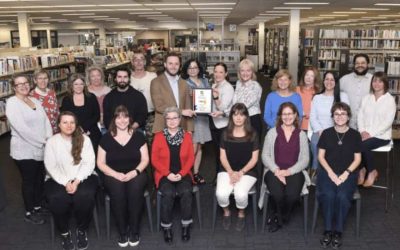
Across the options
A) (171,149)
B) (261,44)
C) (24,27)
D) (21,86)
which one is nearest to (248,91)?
(171,149)

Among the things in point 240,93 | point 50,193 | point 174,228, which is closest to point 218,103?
point 240,93

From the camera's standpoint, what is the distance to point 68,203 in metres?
3.48

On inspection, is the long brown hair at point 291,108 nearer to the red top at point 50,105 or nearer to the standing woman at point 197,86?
the standing woman at point 197,86

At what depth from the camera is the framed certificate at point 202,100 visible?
4.30 m

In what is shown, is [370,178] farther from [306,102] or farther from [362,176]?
[306,102]

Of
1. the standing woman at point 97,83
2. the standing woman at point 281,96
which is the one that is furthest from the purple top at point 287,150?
the standing woman at point 97,83

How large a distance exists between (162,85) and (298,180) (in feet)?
5.69

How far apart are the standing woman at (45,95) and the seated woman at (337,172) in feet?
9.30

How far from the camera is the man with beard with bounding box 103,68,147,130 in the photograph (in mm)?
4238

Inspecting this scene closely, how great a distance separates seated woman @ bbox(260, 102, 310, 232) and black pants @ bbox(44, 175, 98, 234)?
1.65 metres

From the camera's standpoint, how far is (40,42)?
2281cm

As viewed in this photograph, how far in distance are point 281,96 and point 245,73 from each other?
49 cm

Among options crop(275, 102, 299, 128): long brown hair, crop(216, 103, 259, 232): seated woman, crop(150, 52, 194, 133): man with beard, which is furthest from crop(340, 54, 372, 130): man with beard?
crop(150, 52, 194, 133): man with beard

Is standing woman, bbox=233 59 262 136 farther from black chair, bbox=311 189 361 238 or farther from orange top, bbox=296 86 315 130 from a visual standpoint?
black chair, bbox=311 189 361 238
